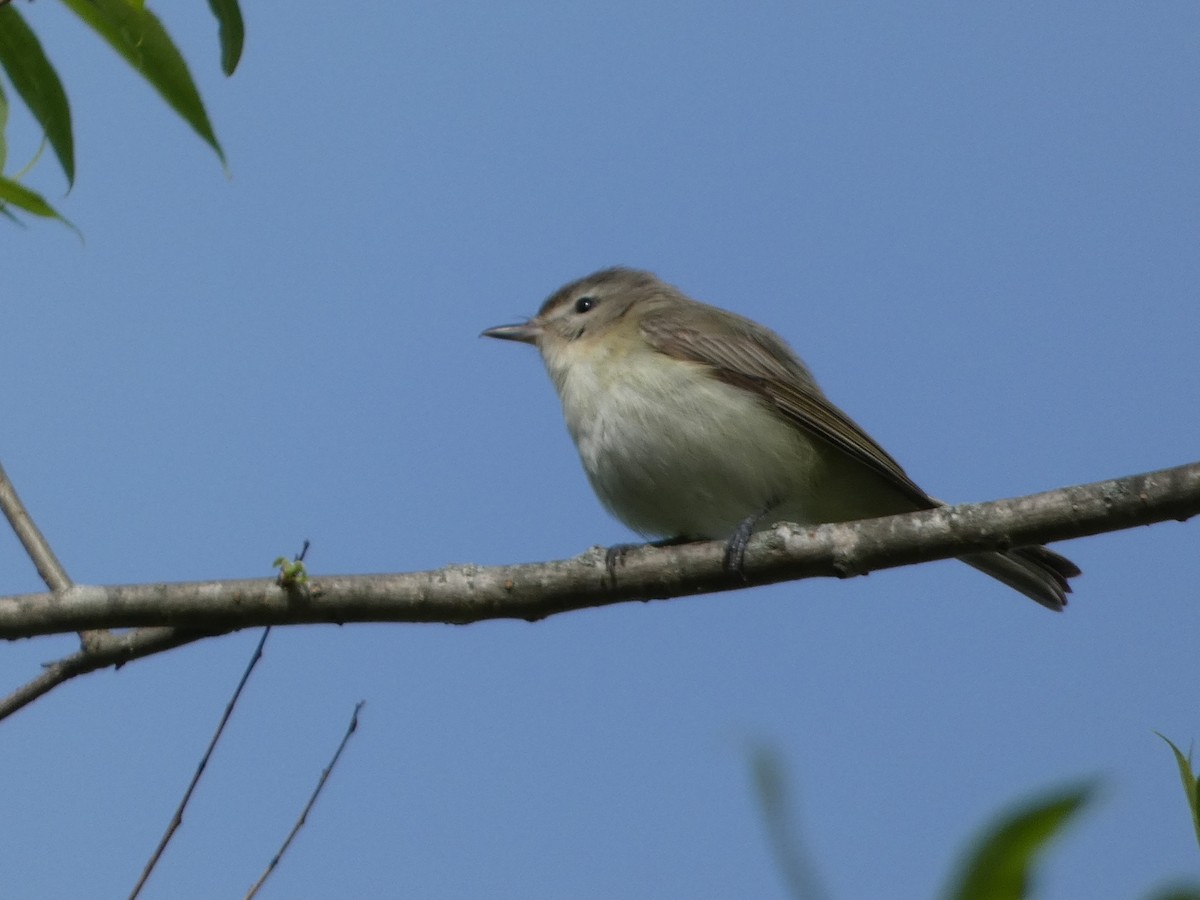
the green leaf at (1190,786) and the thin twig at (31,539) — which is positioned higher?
the thin twig at (31,539)

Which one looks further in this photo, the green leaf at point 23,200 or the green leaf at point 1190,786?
the green leaf at point 23,200

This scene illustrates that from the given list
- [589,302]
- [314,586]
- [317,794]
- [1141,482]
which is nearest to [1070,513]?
[1141,482]

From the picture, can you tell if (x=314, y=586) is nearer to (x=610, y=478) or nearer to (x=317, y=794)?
(x=317, y=794)

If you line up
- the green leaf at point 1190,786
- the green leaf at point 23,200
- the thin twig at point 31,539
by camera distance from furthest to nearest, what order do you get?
the thin twig at point 31,539 → the green leaf at point 23,200 → the green leaf at point 1190,786

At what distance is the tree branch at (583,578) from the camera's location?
320cm

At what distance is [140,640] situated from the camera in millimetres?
3504

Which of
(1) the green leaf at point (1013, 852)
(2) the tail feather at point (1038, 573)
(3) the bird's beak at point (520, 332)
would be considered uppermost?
(3) the bird's beak at point (520, 332)

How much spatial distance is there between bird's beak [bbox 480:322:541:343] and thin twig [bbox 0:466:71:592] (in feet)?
10.8

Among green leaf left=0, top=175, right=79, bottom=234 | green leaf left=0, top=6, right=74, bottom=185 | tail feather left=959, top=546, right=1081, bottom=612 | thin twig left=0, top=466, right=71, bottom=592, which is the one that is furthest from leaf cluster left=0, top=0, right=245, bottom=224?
tail feather left=959, top=546, right=1081, bottom=612

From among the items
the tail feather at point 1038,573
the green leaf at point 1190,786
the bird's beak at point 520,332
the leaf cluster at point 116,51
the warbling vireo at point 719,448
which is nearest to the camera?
the green leaf at point 1190,786

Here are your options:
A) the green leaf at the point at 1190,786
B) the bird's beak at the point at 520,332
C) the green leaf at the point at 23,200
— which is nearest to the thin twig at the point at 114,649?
the green leaf at the point at 23,200

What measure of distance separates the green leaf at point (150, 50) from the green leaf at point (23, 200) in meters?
0.53

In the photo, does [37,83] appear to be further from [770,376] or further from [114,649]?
[770,376]

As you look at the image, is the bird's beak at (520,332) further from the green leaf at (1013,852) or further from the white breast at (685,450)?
the green leaf at (1013,852)
